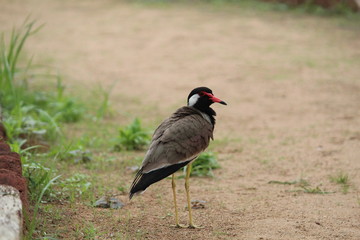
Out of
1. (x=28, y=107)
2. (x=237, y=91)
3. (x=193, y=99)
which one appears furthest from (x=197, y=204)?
(x=237, y=91)

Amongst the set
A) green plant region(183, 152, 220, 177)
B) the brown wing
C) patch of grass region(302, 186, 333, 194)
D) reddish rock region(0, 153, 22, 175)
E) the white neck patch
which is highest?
the white neck patch

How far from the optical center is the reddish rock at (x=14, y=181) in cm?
357

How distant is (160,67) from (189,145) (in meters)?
5.67

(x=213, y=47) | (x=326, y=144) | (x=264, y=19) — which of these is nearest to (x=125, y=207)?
(x=326, y=144)

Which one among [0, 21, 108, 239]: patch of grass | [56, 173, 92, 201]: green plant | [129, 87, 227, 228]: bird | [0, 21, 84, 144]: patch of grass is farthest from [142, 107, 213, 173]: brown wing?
[0, 21, 84, 144]: patch of grass

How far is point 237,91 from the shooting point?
8.70 m

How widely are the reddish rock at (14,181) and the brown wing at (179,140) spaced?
893 mm

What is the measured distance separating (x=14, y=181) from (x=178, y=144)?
4.24 feet

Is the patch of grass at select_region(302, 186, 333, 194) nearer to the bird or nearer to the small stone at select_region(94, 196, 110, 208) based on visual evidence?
the bird

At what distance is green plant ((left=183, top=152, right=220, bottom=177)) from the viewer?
5758 millimetres

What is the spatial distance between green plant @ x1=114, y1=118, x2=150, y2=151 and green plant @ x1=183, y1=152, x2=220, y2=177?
813 mm

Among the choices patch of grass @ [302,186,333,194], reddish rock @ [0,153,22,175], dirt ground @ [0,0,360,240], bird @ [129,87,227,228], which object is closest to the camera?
reddish rock @ [0,153,22,175]

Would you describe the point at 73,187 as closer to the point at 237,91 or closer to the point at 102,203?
the point at 102,203

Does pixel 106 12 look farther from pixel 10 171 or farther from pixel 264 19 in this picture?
pixel 10 171
